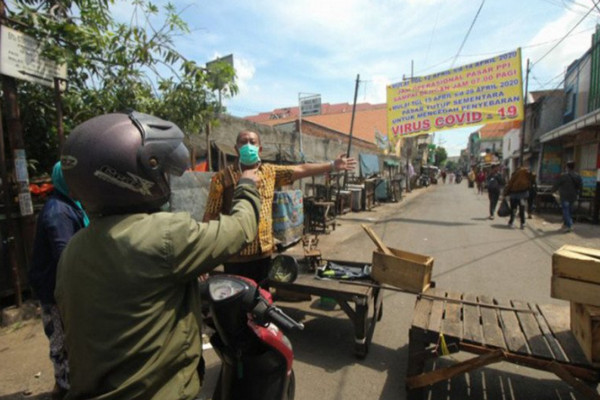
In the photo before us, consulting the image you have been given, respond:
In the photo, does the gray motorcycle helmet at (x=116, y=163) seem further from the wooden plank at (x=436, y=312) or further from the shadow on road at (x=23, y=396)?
the shadow on road at (x=23, y=396)

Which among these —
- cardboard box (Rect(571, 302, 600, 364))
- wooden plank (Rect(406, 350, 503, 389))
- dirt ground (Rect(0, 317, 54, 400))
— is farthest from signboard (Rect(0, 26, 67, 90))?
cardboard box (Rect(571, 302, 600, 364))

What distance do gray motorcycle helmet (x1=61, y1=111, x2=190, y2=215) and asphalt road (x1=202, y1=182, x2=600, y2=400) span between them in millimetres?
2159

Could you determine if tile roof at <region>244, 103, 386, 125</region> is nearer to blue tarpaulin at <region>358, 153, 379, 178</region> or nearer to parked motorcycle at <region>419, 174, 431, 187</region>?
parked motorcycle at <region>419, 174, 431, 187</region>

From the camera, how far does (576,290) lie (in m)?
2.16

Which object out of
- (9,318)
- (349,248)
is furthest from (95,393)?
(349,248)

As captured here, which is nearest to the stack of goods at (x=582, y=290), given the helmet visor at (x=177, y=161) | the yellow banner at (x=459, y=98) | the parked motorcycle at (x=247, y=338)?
the parked motorcycle at (x=247, y=338)

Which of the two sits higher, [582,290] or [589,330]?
[582,290]

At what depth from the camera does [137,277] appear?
912 mm

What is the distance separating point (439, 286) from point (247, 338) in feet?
13.6

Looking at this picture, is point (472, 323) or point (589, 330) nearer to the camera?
point (589, 330)

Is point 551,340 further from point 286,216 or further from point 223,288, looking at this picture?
point 286,216

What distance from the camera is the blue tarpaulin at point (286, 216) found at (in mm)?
5888

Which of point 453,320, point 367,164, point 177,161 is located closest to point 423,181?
point 367,164

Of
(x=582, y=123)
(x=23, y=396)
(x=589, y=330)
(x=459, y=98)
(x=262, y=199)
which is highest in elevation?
(x=459, y=98)
